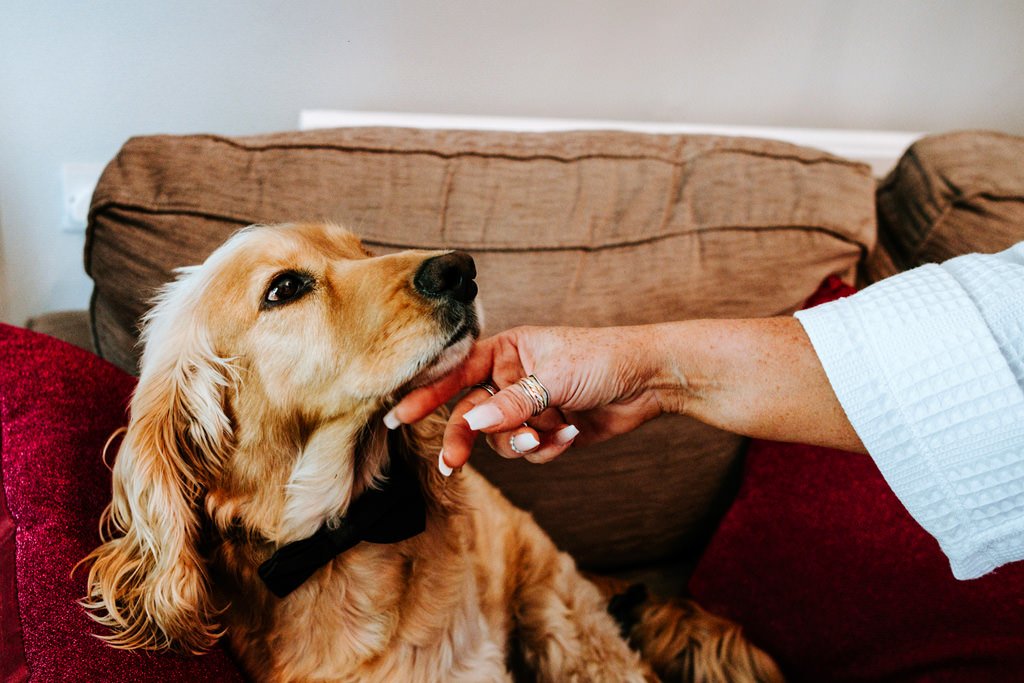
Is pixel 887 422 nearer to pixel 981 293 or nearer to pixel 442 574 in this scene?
pixel 981 293

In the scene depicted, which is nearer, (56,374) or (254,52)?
(56,374)

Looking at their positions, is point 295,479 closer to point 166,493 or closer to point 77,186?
point 166,493

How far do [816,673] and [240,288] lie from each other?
1.17 metres

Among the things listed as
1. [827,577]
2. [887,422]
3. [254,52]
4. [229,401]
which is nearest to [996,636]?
[827,577]

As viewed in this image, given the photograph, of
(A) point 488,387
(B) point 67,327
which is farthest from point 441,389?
(B) point 67,327

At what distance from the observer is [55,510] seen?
871 mm

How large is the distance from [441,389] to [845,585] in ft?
2.70

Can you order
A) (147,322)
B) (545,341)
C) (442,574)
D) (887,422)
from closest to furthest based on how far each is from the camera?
(887,422) → (545,341) → (442,574) → (147,322)

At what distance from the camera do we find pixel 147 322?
1207 mm

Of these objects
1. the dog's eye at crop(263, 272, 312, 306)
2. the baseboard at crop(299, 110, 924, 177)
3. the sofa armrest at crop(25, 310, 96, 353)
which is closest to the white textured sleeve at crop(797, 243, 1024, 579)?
the dog's eye at crop(263, 272, 312, 306)

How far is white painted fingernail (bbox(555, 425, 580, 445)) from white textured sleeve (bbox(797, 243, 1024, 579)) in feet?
1.05

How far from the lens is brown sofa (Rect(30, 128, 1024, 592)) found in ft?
4.25

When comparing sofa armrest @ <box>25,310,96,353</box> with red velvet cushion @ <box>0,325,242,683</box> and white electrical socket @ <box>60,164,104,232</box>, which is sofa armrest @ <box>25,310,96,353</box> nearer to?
white electrical socket @ <box>60,164,104,232</box>

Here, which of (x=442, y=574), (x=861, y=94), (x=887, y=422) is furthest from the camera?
(x=861, y=94)
